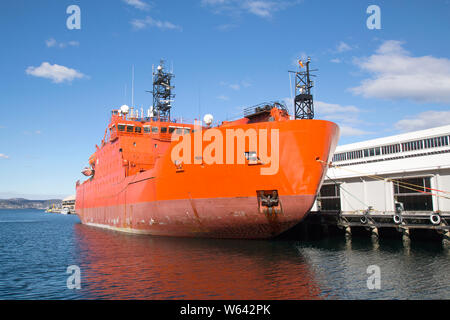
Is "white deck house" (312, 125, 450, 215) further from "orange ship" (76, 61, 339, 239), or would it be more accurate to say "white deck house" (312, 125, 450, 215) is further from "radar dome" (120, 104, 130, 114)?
"radar dome" (120, 104, 130, 114)

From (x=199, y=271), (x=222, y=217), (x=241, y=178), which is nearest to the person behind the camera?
(x=199, y=271)

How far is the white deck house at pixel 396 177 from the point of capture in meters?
21.7

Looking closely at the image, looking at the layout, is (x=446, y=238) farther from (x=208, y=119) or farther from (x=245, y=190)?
(x=208, y=119)

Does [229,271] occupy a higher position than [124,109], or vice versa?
[124,109]

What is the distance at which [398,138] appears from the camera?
28422mm

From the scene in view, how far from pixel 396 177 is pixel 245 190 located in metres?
13.2

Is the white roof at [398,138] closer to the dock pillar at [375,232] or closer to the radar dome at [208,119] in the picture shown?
the dock pillar at [375,232]

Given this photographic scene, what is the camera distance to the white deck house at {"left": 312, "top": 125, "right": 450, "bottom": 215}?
855 inches

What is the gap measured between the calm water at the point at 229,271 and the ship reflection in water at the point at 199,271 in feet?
0.09

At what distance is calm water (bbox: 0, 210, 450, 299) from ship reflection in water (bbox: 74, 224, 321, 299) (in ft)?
0.09

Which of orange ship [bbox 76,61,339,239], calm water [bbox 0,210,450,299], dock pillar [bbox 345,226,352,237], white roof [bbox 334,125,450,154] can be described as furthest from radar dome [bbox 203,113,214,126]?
white roof [bbox 334,125,450,154]

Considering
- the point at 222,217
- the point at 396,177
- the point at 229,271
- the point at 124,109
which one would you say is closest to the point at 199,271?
the point at 229,271

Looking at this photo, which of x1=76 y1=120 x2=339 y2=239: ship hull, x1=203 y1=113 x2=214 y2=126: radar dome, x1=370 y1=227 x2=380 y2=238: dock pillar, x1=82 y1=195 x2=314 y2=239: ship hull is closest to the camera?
x1=76 y1=120 x2=339 y2=239: ship hull
